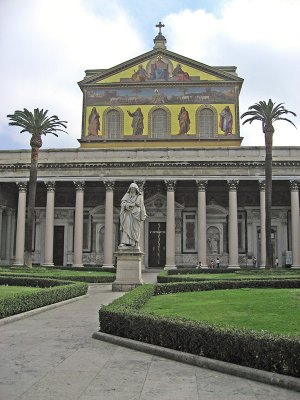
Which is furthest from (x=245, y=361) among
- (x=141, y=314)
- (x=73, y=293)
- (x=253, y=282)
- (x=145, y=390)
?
(x=253, y=282)

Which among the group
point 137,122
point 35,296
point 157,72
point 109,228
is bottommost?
point 35,296

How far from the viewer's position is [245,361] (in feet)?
23.5

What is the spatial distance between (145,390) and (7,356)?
118 inches

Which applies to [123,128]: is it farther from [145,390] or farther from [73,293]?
[145,390]

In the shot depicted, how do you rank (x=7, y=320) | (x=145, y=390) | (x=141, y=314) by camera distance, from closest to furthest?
(x=145, y=390) → (x=141, y=314) → (x=7, y=320)

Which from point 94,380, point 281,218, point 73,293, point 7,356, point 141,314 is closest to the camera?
point 94,380

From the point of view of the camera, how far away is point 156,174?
139ft

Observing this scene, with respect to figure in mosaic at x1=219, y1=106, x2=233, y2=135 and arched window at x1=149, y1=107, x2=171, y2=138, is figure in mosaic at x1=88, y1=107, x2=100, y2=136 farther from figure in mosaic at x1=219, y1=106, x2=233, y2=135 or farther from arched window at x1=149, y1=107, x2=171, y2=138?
figure in mosaic at x1=219, y1=106, x2=233, y2=135

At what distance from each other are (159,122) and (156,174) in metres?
6.65

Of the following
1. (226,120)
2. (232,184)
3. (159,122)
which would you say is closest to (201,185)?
(232,184)

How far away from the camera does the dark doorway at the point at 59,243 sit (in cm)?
4778

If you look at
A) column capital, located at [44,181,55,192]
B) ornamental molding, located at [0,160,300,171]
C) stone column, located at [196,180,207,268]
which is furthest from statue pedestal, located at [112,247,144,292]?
column capital, located at [44,181,55,192]

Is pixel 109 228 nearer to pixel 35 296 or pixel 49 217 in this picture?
pixel 49 217

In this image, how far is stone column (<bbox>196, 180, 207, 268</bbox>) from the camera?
41031mm
